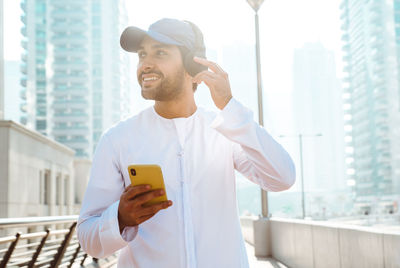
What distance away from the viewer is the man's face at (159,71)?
2.66 m

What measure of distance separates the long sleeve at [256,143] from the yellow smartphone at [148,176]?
0.33 metres

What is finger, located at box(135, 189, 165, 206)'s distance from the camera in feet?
7.13

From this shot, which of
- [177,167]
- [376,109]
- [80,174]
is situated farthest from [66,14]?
[177,167]

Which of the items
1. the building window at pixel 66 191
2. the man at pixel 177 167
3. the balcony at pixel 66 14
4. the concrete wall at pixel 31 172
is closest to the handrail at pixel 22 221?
the man at pixel 177 167

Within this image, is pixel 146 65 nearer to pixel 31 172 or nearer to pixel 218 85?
pixel 218 85

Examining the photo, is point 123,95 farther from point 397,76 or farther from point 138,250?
point 138,250

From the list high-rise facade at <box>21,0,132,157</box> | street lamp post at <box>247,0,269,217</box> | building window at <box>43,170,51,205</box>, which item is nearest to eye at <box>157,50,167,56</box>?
street lamp post at <box>247,0,269,217</box>

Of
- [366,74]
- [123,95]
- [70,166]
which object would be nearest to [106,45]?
[123,95]

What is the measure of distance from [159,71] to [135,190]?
683 mm

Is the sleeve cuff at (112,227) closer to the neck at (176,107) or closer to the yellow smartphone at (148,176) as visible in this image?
the yellow smartphone at (148,176)

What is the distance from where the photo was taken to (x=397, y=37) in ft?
556

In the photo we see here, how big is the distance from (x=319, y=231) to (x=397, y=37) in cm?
17076

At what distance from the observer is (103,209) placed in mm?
2445

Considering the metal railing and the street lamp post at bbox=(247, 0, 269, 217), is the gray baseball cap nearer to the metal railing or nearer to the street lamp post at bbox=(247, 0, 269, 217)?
the metal railing
